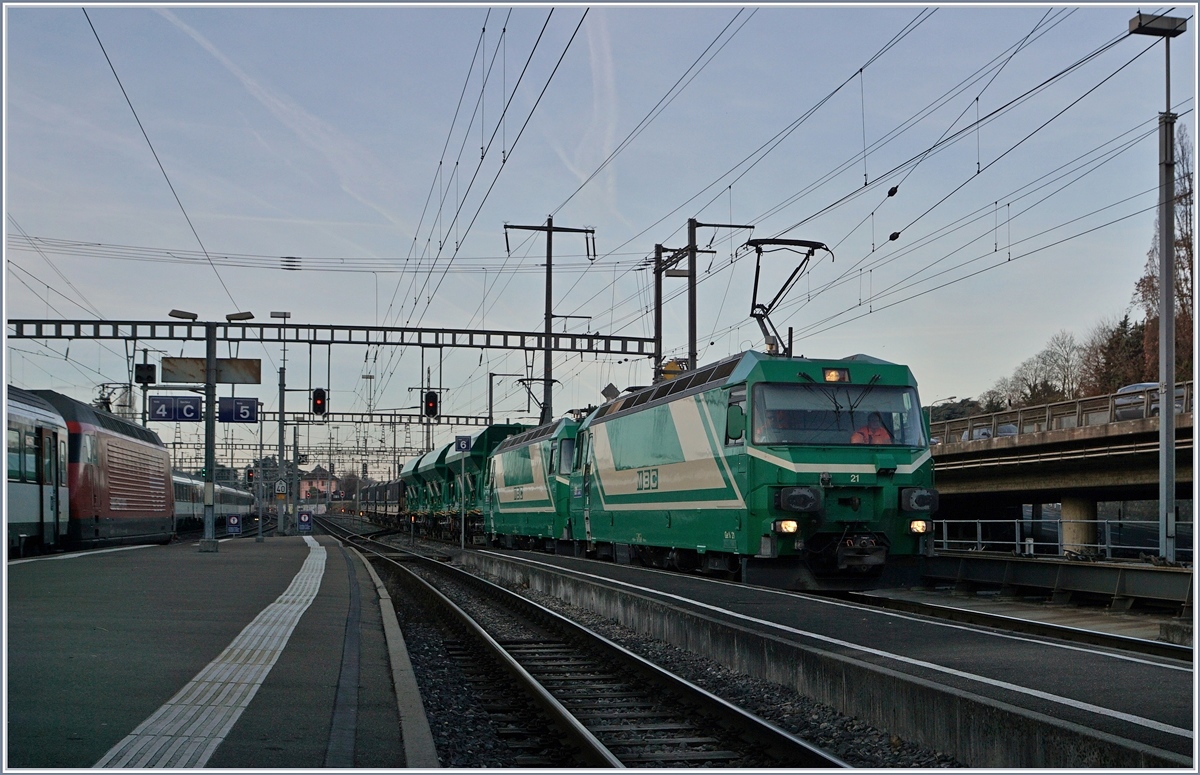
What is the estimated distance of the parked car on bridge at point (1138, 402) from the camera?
87.8ft

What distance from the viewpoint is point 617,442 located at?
78.2 ft

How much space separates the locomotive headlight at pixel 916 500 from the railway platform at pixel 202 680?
24.6ft

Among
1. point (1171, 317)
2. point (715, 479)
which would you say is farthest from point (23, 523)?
point (1171, 317)

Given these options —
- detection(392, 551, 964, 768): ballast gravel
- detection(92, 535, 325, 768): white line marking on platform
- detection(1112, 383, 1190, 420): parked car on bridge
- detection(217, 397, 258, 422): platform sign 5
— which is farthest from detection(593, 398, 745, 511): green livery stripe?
detection(217, 397, 258, 422): platform sign 5

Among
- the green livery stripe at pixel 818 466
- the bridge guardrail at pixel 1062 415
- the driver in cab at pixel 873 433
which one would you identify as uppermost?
the bridge guardrail at pixel 1062 415

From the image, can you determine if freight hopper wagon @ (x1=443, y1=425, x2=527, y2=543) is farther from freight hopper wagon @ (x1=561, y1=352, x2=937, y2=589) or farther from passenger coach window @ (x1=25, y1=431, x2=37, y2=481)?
freight hopper wagon @ (x1=561, y1=352, x2=937, y2=589)

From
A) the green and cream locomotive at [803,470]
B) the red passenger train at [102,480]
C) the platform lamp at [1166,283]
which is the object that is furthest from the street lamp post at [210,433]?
the platform lamp at [1166,283]

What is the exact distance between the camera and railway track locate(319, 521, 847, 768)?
311 inches

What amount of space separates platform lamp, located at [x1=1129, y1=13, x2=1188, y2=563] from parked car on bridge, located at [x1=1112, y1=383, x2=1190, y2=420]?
33.0 feet

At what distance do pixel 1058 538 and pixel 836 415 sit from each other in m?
8.25

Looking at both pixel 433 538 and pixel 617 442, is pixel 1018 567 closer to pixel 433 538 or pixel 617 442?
pixel 617 442

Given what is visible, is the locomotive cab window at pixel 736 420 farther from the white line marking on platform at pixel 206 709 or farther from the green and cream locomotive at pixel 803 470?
the white line marking on platform at pixel 206 709

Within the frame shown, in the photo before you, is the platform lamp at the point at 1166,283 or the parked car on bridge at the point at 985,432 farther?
the parked car on bridge at the point at 985,432

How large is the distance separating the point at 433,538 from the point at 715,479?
3834cm
